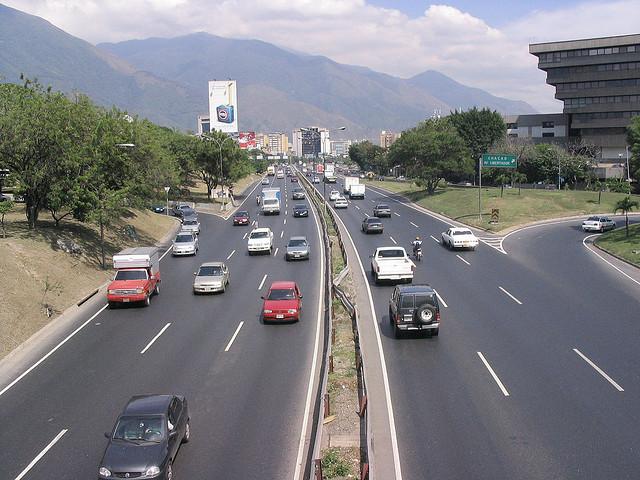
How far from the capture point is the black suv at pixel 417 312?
22797mm

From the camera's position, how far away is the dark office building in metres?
113

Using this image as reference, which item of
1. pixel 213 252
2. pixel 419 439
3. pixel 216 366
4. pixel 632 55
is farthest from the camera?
pixel 632 55

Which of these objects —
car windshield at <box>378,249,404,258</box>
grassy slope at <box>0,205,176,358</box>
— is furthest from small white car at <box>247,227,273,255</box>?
car windshield at <box>378,249,404,258</box>

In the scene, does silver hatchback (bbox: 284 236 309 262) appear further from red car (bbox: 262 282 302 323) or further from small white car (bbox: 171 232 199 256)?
red car (bbox: 262 282 302 323)

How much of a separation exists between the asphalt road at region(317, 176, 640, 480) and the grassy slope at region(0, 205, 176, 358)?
15181 mm

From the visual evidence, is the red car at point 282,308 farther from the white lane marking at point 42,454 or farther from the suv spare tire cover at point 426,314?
the white lane marking at point 42,454

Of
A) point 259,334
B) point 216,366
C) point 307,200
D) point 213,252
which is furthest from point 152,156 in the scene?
point 307,200

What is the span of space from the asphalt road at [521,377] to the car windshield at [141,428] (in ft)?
17.8

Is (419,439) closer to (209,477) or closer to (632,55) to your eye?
(209,477)

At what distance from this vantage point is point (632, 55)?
113 m

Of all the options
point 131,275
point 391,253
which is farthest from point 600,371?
point 131,275

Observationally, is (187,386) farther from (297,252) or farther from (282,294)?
(297,252)

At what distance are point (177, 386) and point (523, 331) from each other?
43.2ft

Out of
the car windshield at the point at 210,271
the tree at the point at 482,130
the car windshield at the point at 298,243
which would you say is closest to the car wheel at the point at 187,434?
the car windshield at the point at 210,271
